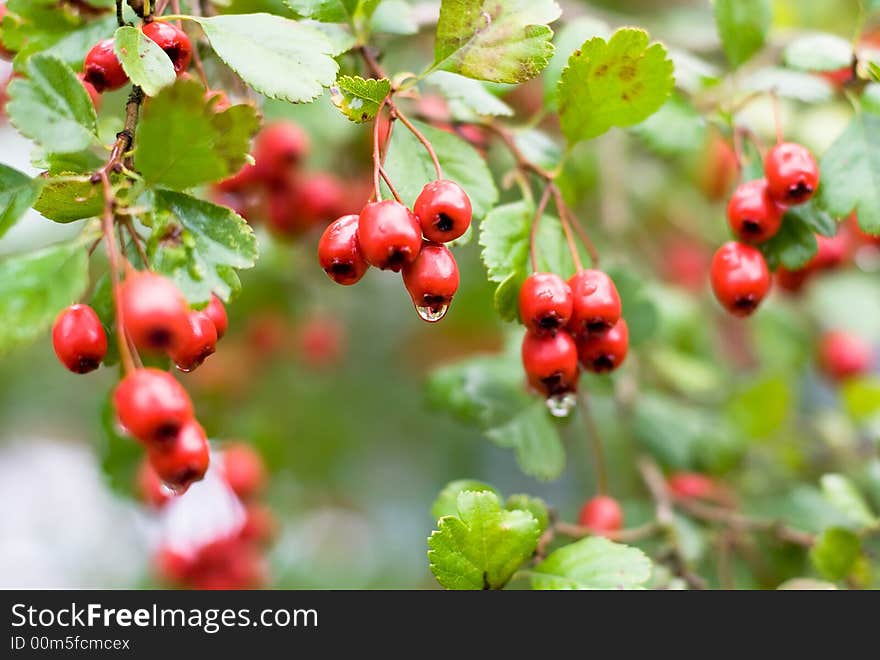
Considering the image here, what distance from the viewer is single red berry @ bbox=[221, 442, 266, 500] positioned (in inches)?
80.3

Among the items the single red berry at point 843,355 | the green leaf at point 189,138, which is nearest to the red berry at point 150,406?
the green leaf at point 189,138

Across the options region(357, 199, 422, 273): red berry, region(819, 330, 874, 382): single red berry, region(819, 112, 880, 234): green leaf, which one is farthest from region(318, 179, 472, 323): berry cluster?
region(819, 330, 874, 382): single red berry

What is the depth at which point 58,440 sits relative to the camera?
11.1ft

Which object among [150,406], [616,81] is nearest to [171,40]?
[150,406]

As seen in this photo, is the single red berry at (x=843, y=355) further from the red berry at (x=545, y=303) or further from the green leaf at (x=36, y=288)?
the green leaf at (x=36, y=288)

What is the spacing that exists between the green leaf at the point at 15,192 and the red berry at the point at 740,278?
88 cm

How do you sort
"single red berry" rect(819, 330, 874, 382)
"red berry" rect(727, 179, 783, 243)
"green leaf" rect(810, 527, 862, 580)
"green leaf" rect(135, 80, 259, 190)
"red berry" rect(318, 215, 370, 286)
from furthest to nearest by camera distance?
"single red berry" rect(819, 330, 874, 382) < "green leaf" rect(810, 527, 862, 580) < "red berry" rect(727, 179, 783, 243) < "red berry" rect(318, 215, 370, 286) < "green leaf" rect(135, 80, 259, 190)

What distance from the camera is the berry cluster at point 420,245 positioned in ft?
3.04

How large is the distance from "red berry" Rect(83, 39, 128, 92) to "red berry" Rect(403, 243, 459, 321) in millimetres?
392

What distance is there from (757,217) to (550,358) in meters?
0.37

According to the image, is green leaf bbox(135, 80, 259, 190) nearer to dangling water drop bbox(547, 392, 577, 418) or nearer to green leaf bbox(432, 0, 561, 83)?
green leaf bbox(432, 0, 561, 83)

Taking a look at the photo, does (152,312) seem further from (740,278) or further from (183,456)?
(740,278)
